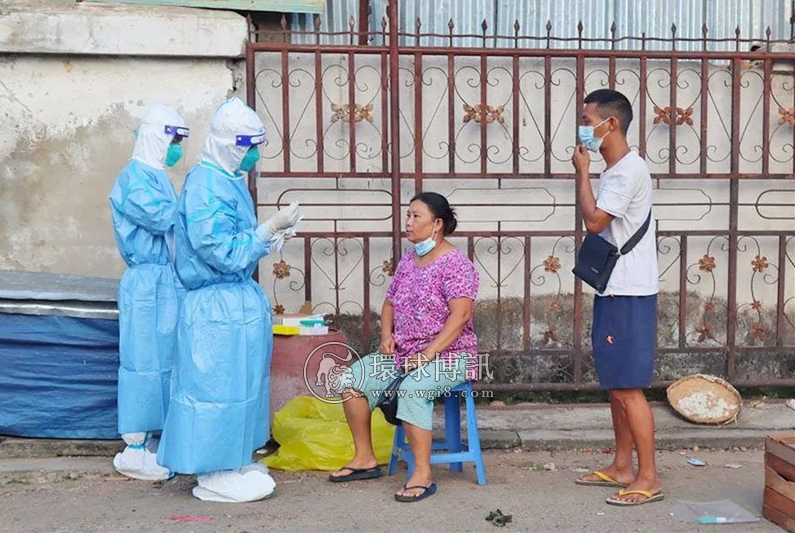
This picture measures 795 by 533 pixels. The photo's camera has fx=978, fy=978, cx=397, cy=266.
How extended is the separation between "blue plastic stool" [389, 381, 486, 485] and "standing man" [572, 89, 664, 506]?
62 centimetres

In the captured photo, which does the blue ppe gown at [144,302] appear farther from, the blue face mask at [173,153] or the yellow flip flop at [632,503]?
the yellow flip flop at [632,503]

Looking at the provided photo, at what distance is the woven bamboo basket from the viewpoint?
542 cm

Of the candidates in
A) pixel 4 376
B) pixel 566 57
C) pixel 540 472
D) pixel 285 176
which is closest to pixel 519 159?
pixel 566 57

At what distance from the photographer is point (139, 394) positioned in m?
4.61

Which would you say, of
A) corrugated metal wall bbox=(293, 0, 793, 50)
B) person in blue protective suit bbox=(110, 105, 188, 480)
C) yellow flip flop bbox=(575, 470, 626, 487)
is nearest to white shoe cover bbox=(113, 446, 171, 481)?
person in blue protective suit bbox=(110, 105, 188, 480)

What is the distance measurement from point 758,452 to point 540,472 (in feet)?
4.15

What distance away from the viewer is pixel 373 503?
4.27 m

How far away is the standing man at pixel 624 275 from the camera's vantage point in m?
4.07

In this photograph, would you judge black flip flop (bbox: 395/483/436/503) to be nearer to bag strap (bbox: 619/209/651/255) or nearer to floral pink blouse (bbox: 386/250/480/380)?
floral pink blouse (bbox: 386/250/480/380)

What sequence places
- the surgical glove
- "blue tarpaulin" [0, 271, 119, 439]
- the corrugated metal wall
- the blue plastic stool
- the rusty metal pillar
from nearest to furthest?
1. the surgical glove
2. the blue plastic stool
3. "blue tarpaulin" [0, 271, 119, 439]
4. the rusty metal pillar
5. the corrugated metal wall

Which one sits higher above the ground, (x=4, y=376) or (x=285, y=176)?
(x=285, y=176)

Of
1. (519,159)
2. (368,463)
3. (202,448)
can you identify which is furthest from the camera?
(519,159)

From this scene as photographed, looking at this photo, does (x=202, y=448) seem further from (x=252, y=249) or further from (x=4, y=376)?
(x=4, y=376)

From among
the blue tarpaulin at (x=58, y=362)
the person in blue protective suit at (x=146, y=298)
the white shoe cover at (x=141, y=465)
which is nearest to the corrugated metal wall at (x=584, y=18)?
the person in blue protective suit at (x=146, y=298)
